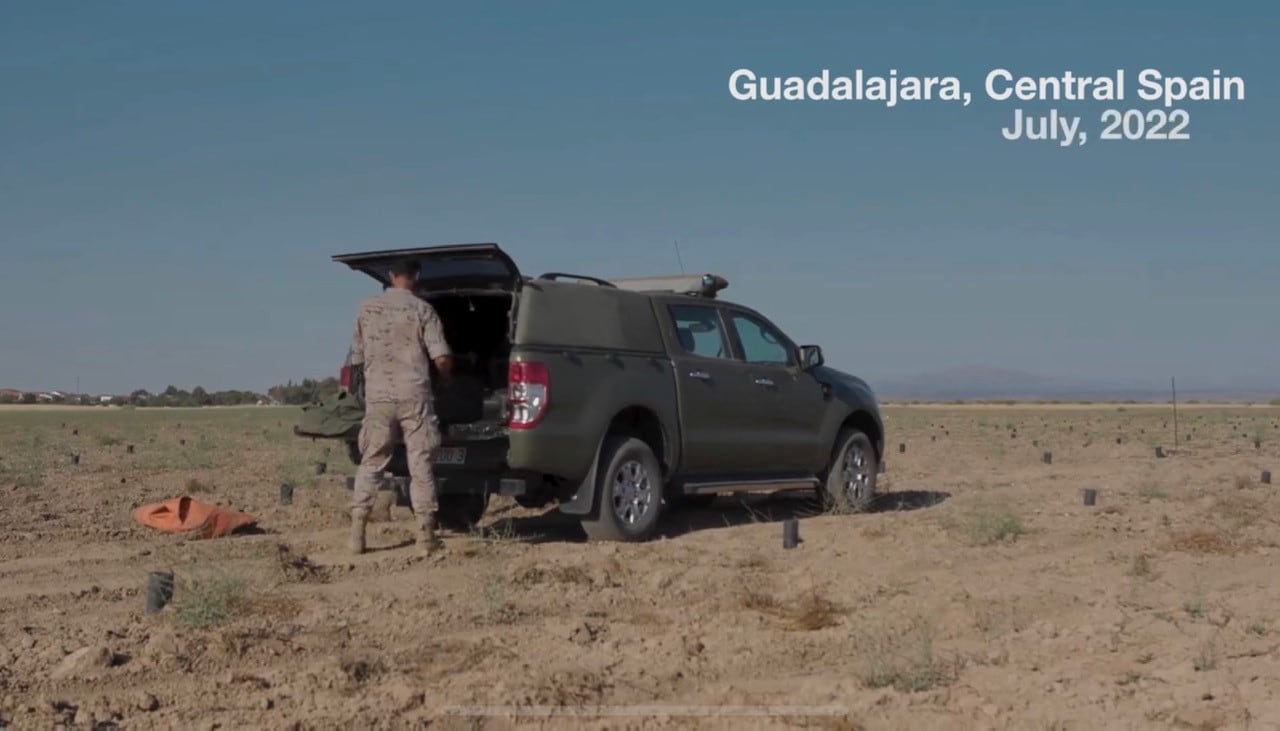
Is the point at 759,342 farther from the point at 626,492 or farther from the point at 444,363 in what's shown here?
the point at 444,363

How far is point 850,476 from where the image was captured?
12258 millimetres

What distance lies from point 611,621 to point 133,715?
248 cm

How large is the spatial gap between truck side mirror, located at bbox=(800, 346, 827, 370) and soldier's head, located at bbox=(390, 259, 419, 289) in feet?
12.9

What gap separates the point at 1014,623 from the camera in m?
6.72

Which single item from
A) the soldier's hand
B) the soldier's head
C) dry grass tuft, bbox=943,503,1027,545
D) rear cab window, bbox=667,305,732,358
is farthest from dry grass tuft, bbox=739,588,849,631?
rear cab window, bbox=667,305,732,358

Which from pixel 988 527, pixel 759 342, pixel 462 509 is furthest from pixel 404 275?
pixel 988 527

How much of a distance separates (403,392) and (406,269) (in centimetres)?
90

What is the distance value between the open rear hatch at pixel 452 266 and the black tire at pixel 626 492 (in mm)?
1393

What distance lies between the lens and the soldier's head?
911 centimetres

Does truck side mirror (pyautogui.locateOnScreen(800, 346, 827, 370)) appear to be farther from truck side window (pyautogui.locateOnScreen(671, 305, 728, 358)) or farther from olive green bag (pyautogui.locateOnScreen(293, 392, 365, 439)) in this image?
olive green bag (pyautogui.locateOnScreen(293, 392, 365, 439))

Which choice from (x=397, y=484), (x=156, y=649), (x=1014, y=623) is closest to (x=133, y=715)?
(x=156, y=649)

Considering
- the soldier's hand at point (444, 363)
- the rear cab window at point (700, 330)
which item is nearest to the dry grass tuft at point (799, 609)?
the soldier's hand at point (444, 363)

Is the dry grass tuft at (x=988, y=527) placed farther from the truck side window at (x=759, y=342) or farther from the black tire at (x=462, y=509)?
the black tire at (x=462, y=509)

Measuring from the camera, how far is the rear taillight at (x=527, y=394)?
29.3 feet
